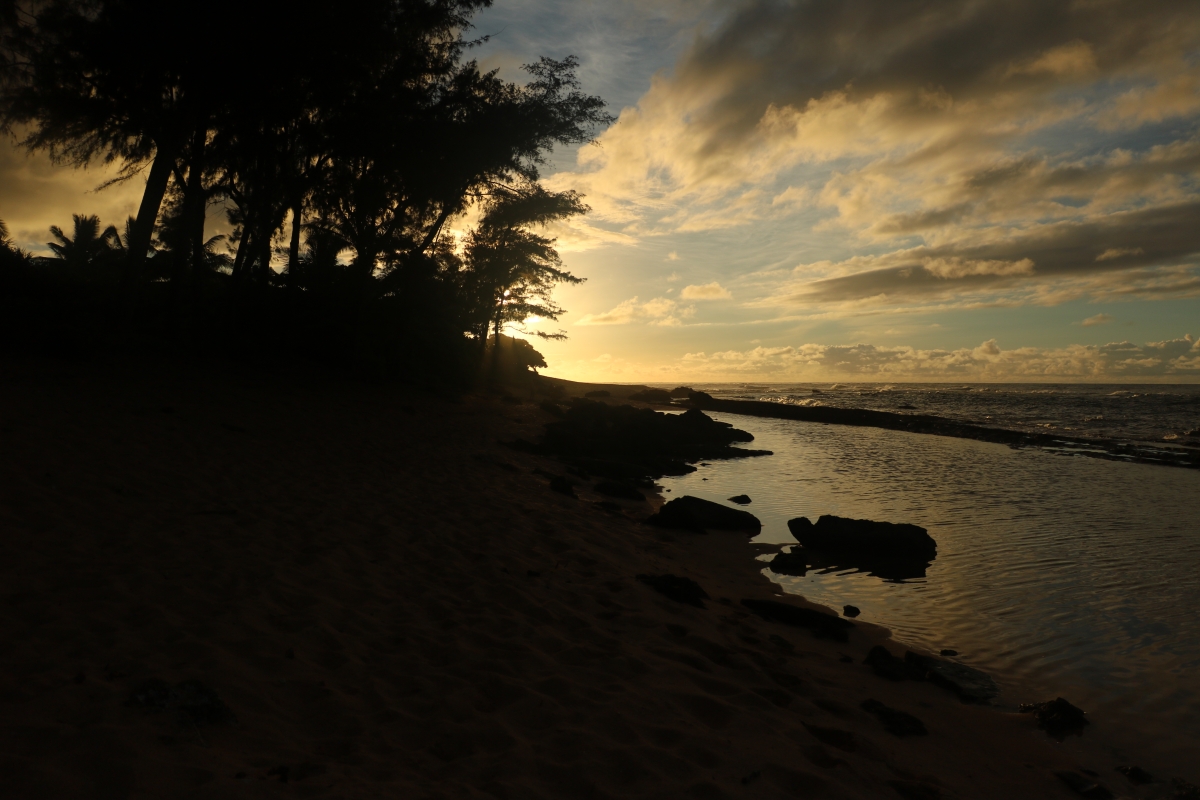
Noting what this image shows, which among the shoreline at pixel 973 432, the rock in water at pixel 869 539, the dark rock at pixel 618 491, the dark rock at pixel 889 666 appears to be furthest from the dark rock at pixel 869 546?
the shoreline at pixel 973 432

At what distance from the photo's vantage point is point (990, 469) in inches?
781

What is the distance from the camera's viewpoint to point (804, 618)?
6996mm

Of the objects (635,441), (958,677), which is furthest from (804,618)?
(635,441)

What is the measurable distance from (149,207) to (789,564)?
60.0ft

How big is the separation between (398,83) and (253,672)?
18.0 metres

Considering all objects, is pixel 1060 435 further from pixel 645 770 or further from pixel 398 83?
pixel 645 770

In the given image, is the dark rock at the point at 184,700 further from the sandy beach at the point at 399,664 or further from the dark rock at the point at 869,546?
the dark rock at the point at 869,546

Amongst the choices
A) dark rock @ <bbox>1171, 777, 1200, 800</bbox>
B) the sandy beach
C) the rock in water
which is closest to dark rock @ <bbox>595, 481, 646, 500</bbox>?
the sandy beach

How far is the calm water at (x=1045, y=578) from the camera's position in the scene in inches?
228

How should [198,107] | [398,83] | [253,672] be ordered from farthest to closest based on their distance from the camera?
[398,83], [198,107], [253,672]

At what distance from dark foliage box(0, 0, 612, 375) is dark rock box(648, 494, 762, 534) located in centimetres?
1328

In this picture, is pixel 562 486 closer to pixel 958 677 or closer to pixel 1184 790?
pixel 958 677

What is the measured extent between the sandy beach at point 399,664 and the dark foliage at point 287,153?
30.9ft

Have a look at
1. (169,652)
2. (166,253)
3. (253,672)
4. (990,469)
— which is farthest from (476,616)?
(166,253)
